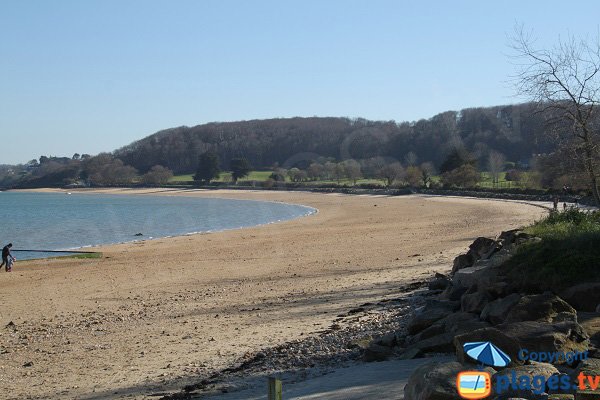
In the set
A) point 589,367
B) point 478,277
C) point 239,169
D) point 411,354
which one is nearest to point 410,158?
point 239,169

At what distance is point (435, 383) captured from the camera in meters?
4.59

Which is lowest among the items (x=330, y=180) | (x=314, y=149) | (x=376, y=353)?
(x=330, y=180)

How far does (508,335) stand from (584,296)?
8.22ft

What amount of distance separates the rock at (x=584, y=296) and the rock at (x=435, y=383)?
3.35 metres

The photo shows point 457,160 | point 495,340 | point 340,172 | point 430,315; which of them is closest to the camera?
point 495,340

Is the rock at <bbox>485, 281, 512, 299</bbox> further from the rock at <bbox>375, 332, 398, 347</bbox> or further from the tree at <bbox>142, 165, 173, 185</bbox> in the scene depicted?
the tree at <bbox>142, 165, 173, 185</bbox>

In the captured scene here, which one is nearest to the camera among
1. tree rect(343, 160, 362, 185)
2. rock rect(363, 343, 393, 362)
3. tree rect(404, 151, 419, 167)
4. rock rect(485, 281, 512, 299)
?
rock rect(363, 343, 393, 362)

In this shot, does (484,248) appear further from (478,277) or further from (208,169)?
(208,169)

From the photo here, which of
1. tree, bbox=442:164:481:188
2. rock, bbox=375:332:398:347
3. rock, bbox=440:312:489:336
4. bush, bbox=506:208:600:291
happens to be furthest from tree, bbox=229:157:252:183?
rock, bbox=440:312:489:336

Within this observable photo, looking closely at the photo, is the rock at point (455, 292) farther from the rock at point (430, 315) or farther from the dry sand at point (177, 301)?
the dry sand at point (177, 301)

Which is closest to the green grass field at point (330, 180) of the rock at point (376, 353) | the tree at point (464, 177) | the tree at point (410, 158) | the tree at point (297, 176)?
the tree at point (464, 177)

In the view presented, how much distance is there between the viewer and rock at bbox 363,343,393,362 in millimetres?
7812

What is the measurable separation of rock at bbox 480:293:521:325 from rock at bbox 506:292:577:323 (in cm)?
28

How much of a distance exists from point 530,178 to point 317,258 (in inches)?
1831
